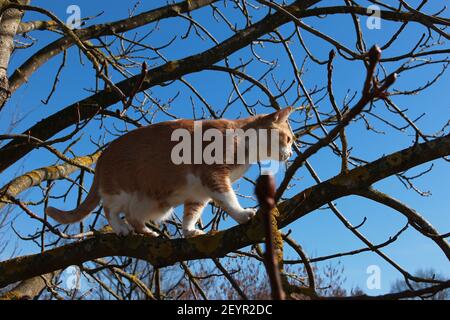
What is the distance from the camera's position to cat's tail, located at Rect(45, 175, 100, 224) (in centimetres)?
321

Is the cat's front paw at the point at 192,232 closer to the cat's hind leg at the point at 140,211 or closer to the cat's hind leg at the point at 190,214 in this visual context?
the cat's hind leg at the point at 190,214

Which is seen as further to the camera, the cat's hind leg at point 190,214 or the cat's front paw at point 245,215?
the cat's hind leg at point 190,214

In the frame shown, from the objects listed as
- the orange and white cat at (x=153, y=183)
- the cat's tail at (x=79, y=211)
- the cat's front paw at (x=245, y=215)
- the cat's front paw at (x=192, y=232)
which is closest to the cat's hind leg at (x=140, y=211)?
the orange and white cat at (x=153, y=183)

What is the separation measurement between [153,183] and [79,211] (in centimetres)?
63

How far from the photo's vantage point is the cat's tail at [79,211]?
321cm

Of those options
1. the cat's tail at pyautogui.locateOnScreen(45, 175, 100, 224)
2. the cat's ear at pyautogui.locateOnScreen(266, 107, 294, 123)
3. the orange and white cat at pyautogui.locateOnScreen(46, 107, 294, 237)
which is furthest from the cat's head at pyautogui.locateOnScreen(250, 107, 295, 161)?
the cat's tail at pyautogui.locateOnScreen(45, 175, 100, 224)

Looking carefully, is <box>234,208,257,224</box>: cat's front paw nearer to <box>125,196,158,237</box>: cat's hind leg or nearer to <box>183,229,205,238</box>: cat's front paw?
<box>183,229,205,238</box>: cat's front paw

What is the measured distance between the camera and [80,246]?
2607mm

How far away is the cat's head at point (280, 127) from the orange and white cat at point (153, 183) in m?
0.33

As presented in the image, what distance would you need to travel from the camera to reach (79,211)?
10.8 ft

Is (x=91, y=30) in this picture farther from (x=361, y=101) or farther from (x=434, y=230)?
(x=361, y=101)

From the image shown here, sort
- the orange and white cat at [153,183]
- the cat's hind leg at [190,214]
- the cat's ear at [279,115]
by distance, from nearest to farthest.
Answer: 1. the orange and white cat at [153,183]
2. the cat's hind leg at [190,214]
3. the cat's ear at [279,115]
